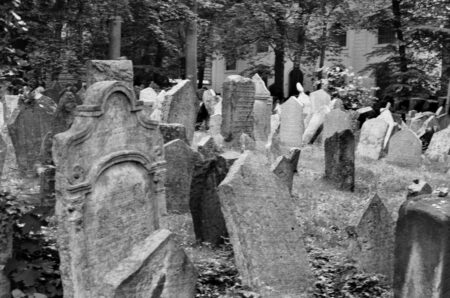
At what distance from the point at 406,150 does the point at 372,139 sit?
1.16 meters

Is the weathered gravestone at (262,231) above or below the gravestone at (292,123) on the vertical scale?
below

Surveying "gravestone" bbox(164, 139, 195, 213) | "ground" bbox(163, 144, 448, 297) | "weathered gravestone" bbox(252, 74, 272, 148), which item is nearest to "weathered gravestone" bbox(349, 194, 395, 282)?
"ground" bbox(163, 144, 448, 297)

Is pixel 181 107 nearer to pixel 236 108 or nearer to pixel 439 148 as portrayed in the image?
pixel 236 108

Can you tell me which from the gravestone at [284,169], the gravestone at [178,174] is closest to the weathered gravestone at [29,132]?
the gravestone at [178,174]

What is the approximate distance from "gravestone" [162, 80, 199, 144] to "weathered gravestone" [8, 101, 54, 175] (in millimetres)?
2519

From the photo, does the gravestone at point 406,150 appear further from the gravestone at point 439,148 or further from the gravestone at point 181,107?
the gravestone at point 181,107

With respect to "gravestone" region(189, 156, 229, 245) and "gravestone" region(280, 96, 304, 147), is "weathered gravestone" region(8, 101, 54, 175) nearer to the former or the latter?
"gravestone" region(189, 156, 229, 245)

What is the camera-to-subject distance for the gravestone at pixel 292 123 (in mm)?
14609

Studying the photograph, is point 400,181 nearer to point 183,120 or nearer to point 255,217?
point 183,120

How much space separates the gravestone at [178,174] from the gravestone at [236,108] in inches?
161

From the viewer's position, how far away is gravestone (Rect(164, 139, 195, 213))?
7.92 m

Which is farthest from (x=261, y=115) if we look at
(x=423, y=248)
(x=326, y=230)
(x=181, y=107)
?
(x=423, y=248)

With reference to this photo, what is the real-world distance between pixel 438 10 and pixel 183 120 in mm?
14176

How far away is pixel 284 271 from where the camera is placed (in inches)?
219
